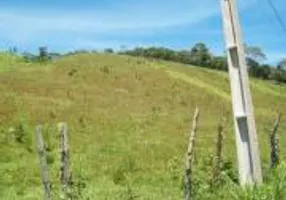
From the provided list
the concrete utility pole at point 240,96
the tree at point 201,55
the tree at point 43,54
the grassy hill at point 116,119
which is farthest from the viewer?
the tree at point 201,55

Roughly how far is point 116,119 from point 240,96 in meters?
31.2

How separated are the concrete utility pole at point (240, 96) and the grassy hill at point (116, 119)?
3203 mm

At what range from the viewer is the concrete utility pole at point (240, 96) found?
46.1 ft

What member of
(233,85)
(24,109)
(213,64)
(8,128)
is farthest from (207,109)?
(233,85)

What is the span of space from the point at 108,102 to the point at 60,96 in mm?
3131

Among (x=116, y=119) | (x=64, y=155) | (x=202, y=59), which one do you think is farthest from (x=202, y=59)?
(x=64, y=155)

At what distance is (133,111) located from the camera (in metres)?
48.8

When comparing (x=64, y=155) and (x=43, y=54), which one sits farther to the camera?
(x=43, y=54)

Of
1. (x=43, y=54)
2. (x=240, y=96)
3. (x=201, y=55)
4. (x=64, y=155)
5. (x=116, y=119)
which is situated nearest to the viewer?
(x=240, y=96)

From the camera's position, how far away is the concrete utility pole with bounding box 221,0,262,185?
46.1 feet

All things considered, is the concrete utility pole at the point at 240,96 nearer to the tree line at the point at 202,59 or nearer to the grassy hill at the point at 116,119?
the grassy hill at the point at 116,119

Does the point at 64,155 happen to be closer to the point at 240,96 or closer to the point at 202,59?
the point at 240,96

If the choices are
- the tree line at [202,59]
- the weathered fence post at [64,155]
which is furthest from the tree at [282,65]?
the weathered fence post at [64,155]

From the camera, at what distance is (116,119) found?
45.2 m
